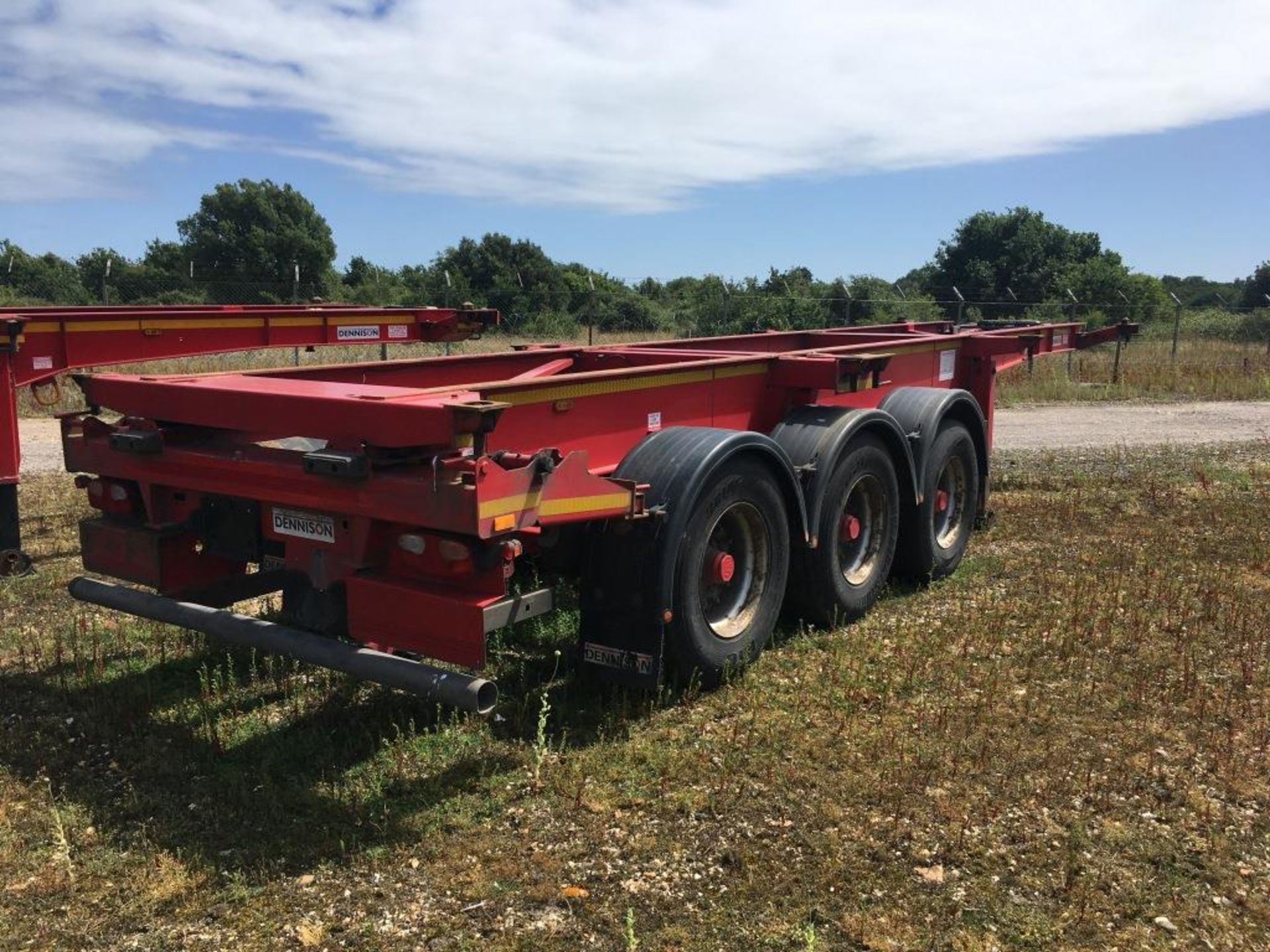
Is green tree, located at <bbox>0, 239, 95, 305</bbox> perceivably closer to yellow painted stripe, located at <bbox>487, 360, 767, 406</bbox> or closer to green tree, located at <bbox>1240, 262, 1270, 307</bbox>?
yellow painted stripe, located at <bbox>487, 360, 767, 406</bbox>

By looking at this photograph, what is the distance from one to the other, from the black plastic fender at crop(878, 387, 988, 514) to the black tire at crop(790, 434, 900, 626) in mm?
325

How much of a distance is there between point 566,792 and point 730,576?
130 centimetres

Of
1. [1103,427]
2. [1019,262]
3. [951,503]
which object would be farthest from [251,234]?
[951,503]

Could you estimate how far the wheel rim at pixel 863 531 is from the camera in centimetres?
569

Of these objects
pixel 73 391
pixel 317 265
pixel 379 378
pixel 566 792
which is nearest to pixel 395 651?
pixel 566 792

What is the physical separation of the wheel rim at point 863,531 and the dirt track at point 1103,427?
7247mm

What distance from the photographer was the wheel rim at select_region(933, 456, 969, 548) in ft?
22.4

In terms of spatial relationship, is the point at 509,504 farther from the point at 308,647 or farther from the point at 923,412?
the point at 923,412

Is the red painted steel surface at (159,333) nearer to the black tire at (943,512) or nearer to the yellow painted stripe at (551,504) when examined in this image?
the yellow painted stripe at (551,504)

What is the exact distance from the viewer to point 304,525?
157 inches

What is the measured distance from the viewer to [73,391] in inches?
627

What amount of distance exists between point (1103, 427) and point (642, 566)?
12.2 m

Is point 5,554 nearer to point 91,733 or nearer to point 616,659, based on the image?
point 91,733

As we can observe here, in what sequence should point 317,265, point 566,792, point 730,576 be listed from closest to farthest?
point 566,792, point 730,576, point 317,265
